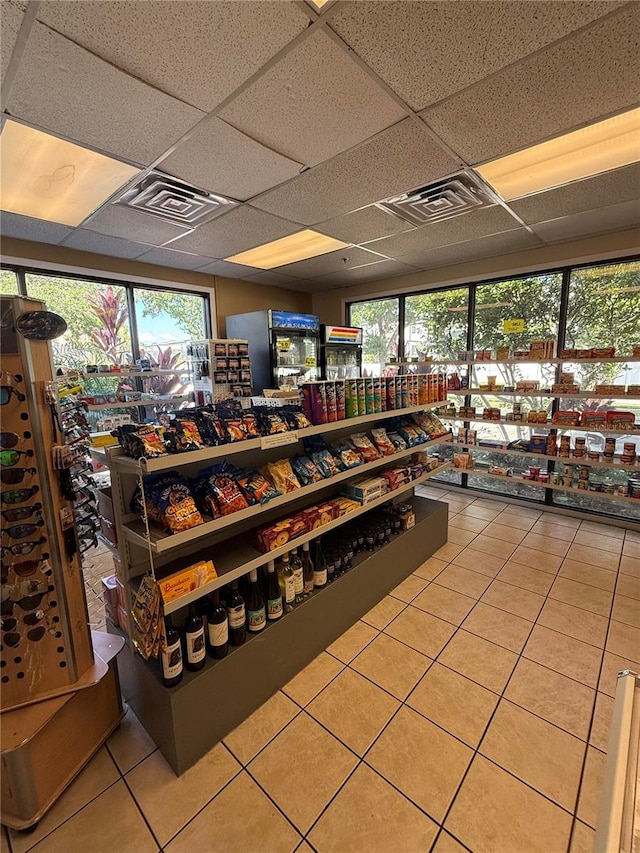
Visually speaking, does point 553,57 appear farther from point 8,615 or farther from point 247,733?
point 247,733

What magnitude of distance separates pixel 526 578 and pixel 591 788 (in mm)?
1571

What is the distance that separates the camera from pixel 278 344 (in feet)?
15.2

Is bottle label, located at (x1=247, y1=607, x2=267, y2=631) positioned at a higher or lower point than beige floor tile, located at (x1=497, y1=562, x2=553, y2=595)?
higher

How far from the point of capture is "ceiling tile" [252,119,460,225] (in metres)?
2.02

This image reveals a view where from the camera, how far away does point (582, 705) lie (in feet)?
6.14

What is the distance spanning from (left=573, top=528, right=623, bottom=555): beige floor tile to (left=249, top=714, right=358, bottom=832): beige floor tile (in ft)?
9.88

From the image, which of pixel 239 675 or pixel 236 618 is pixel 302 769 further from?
pixel 236 618

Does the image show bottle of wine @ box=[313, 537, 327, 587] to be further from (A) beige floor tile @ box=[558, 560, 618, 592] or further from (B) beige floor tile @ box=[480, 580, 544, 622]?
(A) beige floor tile @ box=[558, 560, 618, 592]

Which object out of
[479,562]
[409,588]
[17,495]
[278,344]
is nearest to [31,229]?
[278,344]

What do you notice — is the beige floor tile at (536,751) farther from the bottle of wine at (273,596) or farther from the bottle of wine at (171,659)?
the bottle of wine at (171,659)

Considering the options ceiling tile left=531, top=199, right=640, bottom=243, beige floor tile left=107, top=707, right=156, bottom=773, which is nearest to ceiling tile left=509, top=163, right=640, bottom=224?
ceiling tile left=531, top=199, right=640, bottom=243

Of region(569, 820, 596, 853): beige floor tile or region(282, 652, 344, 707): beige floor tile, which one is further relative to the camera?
region(282, 652, 344, 707): beige floor tile

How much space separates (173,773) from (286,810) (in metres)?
0.50

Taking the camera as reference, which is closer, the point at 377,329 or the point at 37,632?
the point at 37,632
